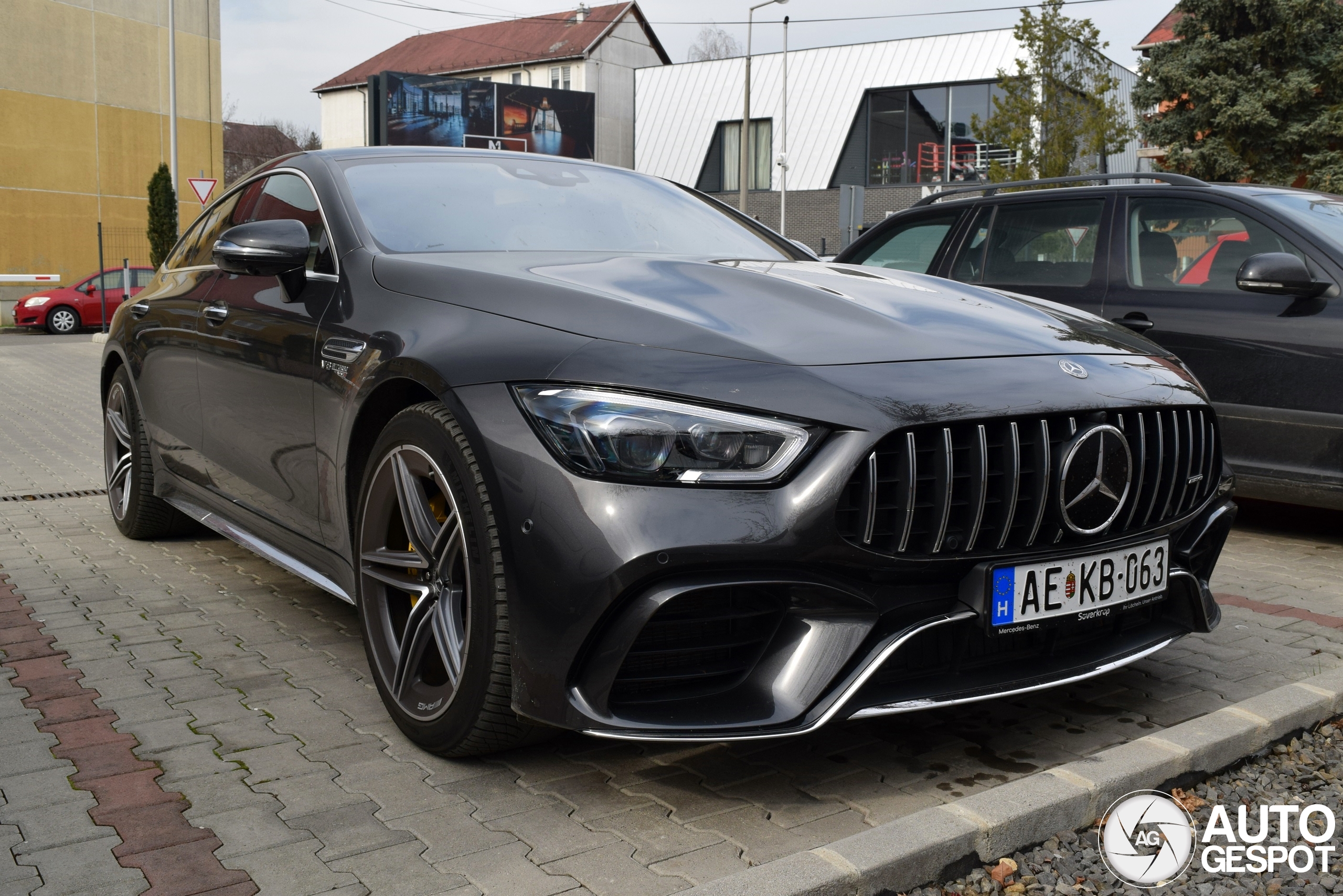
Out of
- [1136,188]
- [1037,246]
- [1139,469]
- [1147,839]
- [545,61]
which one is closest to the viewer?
[1147,839]

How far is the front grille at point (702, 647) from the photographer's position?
248cm

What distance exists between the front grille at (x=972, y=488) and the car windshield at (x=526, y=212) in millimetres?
1365

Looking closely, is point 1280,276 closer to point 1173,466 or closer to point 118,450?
point 1173,466

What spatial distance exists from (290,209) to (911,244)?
13.1 ft

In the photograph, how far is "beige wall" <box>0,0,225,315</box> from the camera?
2861 cm

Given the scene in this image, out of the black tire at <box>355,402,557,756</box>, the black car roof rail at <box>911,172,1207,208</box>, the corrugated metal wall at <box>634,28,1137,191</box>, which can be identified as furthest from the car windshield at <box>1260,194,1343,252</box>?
the corrugated metal wall at <box>634,28,1137,191</box>

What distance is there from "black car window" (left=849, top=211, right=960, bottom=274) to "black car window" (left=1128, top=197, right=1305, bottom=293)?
3.57 ft

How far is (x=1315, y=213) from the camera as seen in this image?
5844mm

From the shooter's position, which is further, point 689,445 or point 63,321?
point 63,321

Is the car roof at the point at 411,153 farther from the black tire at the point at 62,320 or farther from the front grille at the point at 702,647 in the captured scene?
the black tire at the point at 62,320

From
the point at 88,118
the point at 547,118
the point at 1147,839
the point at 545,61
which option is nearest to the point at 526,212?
the point at 1147,839

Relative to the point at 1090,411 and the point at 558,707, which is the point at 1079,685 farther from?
the point at 558,707

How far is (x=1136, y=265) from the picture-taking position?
610cm

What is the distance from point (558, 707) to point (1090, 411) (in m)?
1.34
